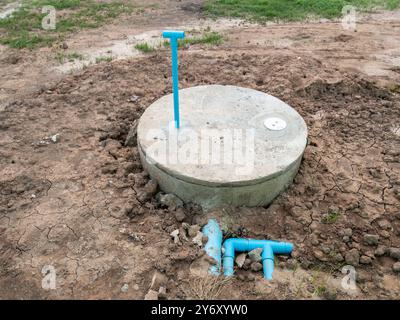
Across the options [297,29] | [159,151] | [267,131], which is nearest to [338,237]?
[267,131]

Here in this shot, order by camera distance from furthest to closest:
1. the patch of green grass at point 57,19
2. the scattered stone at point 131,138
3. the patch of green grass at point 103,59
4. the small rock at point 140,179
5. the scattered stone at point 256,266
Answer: the patch of green grass at point 57,19
the patch of green grass at point 103,59
the scattered stone at point 131,138
the small rock at point 140,179
the scattered stone at point 256,266

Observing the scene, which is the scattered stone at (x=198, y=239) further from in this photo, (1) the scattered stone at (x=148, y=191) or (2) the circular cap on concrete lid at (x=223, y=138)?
(1) the scattered stone at (x=148, y=191)

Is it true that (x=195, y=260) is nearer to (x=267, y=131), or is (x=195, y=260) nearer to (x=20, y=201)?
(x=267, y=131)

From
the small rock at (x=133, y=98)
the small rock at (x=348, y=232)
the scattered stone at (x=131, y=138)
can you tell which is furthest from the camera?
the small rock at (x=133, y=98)

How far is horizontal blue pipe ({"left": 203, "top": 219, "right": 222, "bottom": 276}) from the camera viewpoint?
2705mm

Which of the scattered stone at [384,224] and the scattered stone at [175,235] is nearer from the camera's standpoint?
the scattered stone at [175,235]

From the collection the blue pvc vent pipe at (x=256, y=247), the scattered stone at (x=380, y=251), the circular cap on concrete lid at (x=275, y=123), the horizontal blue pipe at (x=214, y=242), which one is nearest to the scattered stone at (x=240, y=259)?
the blue pvc vent pipe at (x=256, y=247)

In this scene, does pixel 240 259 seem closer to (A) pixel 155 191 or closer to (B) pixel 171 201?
(B) pixel 171 201

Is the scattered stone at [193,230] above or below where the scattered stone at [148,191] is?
below

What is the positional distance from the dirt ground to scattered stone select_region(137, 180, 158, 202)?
0.02 metres

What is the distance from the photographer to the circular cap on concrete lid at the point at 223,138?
3.01m

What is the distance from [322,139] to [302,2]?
5.25 metres

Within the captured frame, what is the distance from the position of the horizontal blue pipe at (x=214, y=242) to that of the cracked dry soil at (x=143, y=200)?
0.29 ft

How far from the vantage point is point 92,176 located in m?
3.39
